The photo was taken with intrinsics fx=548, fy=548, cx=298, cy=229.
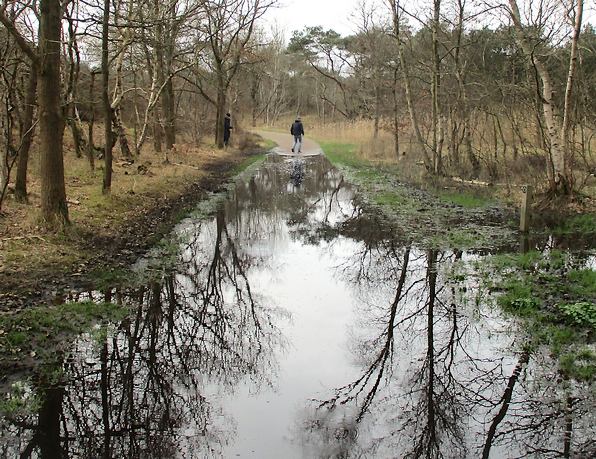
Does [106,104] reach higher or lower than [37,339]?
higher

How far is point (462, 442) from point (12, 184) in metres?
11.4

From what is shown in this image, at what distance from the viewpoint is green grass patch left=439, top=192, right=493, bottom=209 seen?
1355cm

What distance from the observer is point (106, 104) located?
486 inches

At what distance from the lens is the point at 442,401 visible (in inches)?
181

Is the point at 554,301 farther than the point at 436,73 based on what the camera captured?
No

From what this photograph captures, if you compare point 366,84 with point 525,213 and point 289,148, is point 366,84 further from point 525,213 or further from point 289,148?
point 525,213

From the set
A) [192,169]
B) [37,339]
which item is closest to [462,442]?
[37,339]

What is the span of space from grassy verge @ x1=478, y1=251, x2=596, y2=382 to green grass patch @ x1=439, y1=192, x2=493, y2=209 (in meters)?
4.91

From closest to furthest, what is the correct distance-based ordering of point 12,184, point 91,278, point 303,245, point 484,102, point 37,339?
point 37,339 → point 91,278 → point 303,245 → point 12,184 → point 484,102

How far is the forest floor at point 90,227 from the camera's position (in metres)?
7.06

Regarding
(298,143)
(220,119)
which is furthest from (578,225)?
(220,119)

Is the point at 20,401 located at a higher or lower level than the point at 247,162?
lower

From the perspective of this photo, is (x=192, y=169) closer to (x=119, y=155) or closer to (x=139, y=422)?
(x=119, y=155)

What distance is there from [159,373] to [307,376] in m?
1.35
